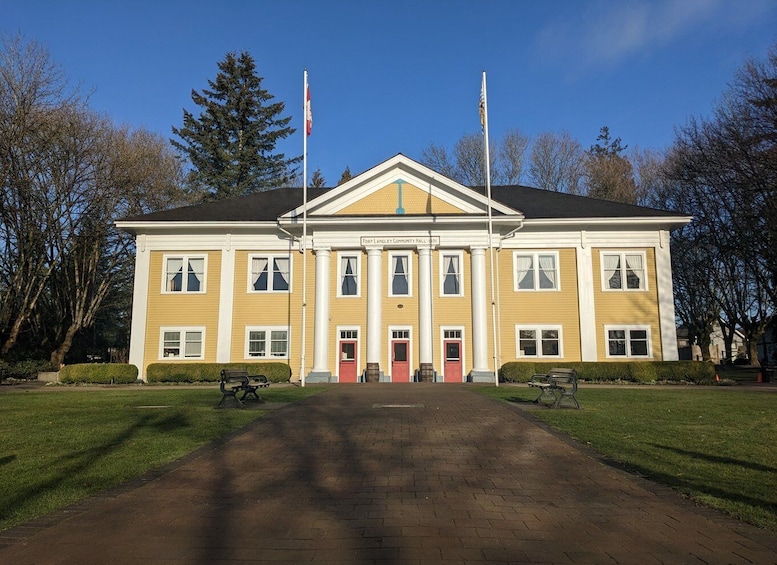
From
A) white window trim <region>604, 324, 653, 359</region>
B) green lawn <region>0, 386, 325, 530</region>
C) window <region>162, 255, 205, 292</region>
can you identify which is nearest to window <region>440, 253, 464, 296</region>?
white window trim <region>604, 324, 653, 359</region>

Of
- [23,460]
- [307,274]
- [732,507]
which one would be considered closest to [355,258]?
[307,274]

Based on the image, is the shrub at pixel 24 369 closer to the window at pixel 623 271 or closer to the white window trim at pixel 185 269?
the white window trim at pixel 185 269

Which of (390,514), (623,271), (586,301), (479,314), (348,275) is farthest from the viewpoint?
(348,275)

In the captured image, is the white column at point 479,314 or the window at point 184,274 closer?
the white column at point 479,314

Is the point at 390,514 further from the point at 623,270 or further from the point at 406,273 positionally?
the point at 623,270

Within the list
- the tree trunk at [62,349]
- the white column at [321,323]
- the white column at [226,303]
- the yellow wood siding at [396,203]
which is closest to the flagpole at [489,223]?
the yellow wood siding at [396,203]

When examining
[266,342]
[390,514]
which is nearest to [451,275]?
[266,342]

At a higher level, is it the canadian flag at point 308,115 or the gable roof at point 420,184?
the canadian flag at point 308,115

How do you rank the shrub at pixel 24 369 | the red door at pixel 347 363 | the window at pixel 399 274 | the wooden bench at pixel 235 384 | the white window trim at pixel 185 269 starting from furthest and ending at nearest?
the shrub at pixel 24 369
the white window trim at pixel 185 269
the window at pixel 399 274
the red door at pixel 347 363
the wooden bench at pixel 235 384

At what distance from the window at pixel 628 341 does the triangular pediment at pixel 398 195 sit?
A: 8847 millimetres

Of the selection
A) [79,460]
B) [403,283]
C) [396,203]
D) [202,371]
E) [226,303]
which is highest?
[396,203]

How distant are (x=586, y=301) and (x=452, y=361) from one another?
23.8ft

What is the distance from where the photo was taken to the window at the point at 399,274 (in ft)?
90.7

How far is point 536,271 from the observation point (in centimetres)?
2775
